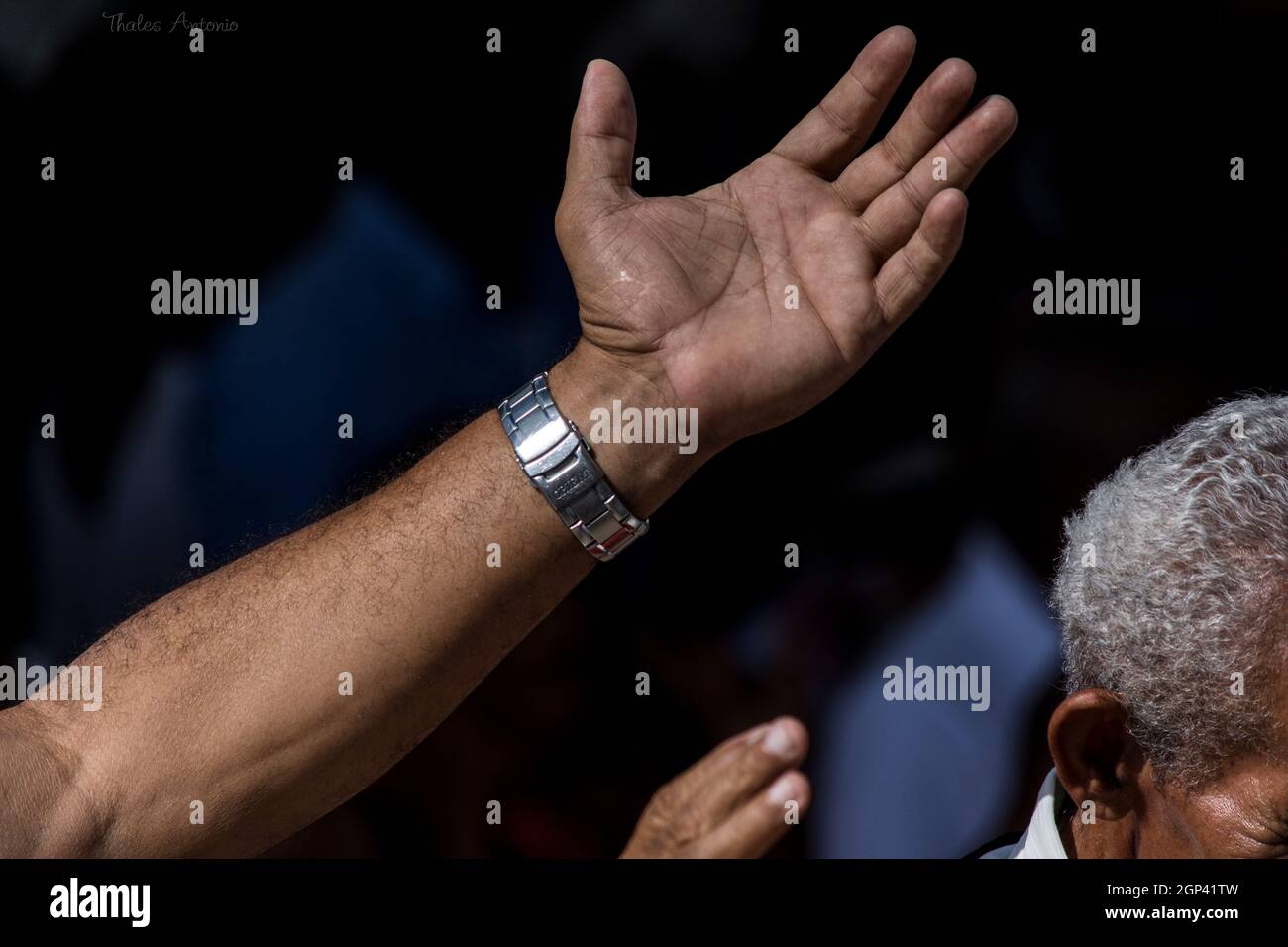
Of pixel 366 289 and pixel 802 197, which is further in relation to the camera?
pixel 366 289

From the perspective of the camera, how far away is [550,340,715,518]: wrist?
5.89 feet

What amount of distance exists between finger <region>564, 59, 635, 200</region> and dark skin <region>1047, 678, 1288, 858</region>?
113cm

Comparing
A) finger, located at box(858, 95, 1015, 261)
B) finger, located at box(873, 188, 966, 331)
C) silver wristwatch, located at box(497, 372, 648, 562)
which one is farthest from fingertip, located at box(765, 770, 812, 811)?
finger, located at box(858, 95, 1015, 261)

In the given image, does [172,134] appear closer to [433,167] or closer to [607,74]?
[433,167]

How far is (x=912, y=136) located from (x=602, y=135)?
1.72ft

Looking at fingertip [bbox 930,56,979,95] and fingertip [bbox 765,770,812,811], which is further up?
fingertip [bbox 930,56,979,95]

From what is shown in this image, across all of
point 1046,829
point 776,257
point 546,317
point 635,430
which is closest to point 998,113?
point 776,257

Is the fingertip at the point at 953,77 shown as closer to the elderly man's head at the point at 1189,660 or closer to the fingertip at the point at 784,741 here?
the elderly man's head at the point at 1189,660

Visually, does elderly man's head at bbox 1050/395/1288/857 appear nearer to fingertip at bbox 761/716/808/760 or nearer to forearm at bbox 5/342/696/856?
forearm at bbox 5/342/696/856

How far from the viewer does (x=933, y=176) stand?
1835mm

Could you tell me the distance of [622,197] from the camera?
1.87m

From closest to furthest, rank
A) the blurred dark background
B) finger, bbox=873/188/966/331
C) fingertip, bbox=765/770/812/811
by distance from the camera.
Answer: fingertip, bbox=765/770/812/811 → finger, bbox=873/188/966/331 → the blurred dark background

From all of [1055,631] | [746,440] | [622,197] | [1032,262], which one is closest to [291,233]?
[746,440]
